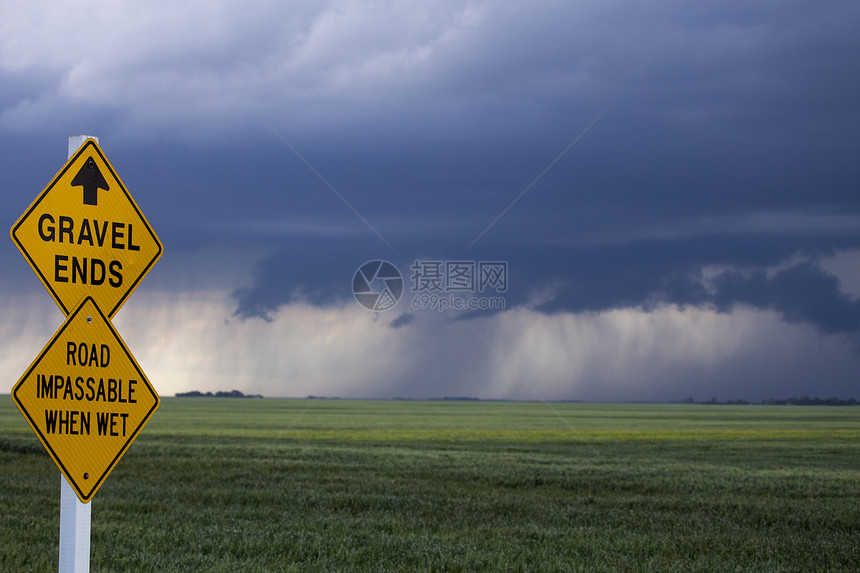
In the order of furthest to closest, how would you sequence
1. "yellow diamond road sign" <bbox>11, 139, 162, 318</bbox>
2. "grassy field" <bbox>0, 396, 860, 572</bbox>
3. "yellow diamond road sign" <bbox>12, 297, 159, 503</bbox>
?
1. "grassy field" <bbox>0, 396, 860, 572</bbox>
2. "yellow diamond road sign" <bbox>11, 139, 162, 318</bbox>
3. "yellow diamond road sign" <bbox>12, 297, 159, 503</bbox>

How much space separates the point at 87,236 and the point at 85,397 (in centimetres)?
116


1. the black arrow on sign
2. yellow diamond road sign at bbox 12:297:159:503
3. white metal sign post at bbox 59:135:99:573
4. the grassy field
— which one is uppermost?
the black arrow on sign

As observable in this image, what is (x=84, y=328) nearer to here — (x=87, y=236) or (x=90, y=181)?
(x=87, y=236)

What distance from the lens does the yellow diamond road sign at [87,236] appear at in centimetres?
516

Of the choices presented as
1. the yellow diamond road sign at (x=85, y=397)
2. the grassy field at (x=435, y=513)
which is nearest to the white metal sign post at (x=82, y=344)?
the yellow diamond road sign at (x=85, y=397)

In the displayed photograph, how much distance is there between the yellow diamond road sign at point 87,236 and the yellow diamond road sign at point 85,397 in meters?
0.19

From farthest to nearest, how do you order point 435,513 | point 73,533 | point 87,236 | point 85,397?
point 435,513
point 87,236
point 85,397
point 73,533

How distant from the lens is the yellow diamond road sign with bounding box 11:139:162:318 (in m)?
5.16

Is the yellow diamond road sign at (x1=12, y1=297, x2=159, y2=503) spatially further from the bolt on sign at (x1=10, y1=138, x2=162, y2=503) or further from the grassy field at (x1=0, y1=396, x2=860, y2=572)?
the grassy field at (x1=0, y1=396, x2=860, y2=572)

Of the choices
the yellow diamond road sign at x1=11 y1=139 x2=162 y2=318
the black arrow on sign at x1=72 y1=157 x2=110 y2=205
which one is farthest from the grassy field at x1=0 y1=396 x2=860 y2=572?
the black arrow on sign at x1=72 y1=157 x2=110 y2=205

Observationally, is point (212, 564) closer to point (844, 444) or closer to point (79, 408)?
point (79, 408)

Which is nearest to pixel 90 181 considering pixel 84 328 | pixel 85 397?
pixel 84 328

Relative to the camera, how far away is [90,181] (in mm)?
5441

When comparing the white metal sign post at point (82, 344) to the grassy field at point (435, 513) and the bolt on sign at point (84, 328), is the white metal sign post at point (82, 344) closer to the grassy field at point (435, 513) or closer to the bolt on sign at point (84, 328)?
the bolt on sign at point (84, 328)
